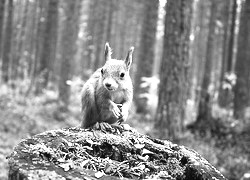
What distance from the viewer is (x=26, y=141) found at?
113 inches

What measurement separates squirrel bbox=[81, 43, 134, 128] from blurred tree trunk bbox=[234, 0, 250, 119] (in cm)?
957

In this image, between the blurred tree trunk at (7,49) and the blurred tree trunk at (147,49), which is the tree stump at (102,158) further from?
the blurred tree trunk at (7,49)

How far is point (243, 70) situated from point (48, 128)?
805 centimetres

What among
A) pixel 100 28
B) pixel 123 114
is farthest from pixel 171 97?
pixel 100 28

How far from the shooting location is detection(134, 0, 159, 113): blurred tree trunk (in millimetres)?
14966

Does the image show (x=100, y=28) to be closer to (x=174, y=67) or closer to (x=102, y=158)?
(x=174, y=67)

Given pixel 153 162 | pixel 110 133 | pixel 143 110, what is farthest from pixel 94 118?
pixel 143 110

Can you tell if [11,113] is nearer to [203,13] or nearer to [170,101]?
[170,101]

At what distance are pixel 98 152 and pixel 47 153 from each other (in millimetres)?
677

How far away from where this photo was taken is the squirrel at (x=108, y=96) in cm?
398

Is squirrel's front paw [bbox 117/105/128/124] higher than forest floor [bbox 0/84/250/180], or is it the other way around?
squirrel's front paw [bbox 117/105/128/124]

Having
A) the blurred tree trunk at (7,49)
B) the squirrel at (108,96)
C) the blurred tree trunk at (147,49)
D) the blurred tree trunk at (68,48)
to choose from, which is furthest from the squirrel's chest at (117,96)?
the blurred tree trunk at (7,49)

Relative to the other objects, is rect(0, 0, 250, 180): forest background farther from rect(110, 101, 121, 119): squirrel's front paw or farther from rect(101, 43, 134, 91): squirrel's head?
rect(101, 43, 134, 91): squirrel's head

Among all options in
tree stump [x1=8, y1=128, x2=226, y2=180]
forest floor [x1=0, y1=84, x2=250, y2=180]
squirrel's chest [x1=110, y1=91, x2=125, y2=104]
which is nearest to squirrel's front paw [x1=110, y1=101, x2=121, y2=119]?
squirrel's chest [x1=110, y1=91, x2=125, y2=104]
